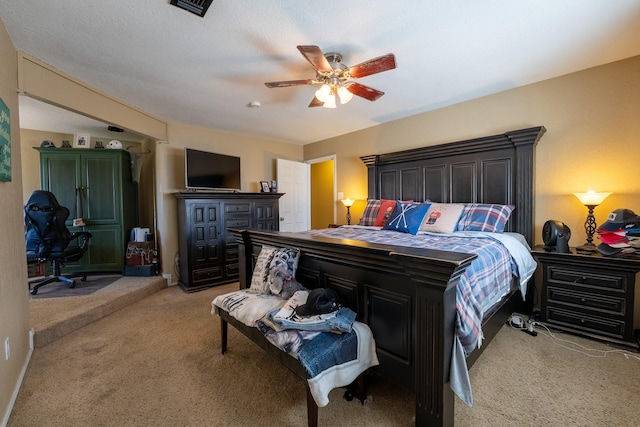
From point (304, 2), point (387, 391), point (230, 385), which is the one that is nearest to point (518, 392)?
point (387, 391)

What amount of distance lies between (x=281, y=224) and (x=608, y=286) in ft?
13.8

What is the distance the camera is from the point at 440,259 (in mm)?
1140

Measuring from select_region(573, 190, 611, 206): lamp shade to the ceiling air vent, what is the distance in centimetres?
321

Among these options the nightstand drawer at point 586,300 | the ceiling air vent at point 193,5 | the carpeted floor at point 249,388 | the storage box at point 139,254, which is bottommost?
the carpeted floor at point 249,388

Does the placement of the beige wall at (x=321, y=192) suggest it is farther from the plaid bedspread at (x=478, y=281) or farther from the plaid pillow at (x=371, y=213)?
the plaid bedspread at (x=478, y=281)

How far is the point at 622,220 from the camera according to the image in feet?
6.84

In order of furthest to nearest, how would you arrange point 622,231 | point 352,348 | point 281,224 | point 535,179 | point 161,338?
point 281,224 < point 535,179 < point 161,338 < point 622,231 < point 352,348

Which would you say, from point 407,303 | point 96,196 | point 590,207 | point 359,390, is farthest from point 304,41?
point 96,196

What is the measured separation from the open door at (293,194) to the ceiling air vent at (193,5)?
3.30 m

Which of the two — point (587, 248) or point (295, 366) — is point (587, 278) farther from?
point (295, 366)

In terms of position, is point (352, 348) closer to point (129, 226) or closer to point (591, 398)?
point (591, 398)

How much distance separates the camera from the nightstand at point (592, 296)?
6.79 feet

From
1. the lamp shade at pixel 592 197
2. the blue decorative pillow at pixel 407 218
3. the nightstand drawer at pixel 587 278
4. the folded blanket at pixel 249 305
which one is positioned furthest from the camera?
the blue decorative pillow at pixel 407 218

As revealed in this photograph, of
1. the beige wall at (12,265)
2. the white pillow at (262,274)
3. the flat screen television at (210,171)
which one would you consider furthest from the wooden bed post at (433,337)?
the flat screen television at (210,171)
